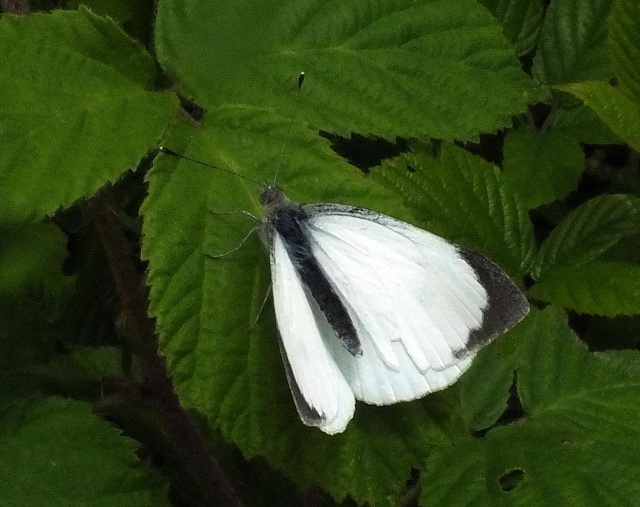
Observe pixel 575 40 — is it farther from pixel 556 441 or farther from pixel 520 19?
pixel 556 441

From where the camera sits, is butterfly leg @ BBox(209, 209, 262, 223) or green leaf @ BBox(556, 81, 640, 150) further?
green leaf @ BBox(556, 81, 640, 150)

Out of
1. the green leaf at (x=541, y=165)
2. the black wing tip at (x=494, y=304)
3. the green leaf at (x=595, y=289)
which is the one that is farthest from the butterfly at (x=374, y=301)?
the green leaf at (x=541, y=165)

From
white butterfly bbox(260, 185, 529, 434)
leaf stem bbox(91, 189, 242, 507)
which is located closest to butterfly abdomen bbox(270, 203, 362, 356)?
white butterfly bbox(260, 185, 529, 434)

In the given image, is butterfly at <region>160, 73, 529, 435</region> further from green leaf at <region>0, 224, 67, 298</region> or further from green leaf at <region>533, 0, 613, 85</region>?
green leaf at <region>533, 0, 613, 85</region>

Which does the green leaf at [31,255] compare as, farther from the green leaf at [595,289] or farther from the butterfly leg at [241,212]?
the green leaf at [595,289]

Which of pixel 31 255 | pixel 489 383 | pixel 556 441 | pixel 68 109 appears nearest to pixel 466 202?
pixel 489 383
